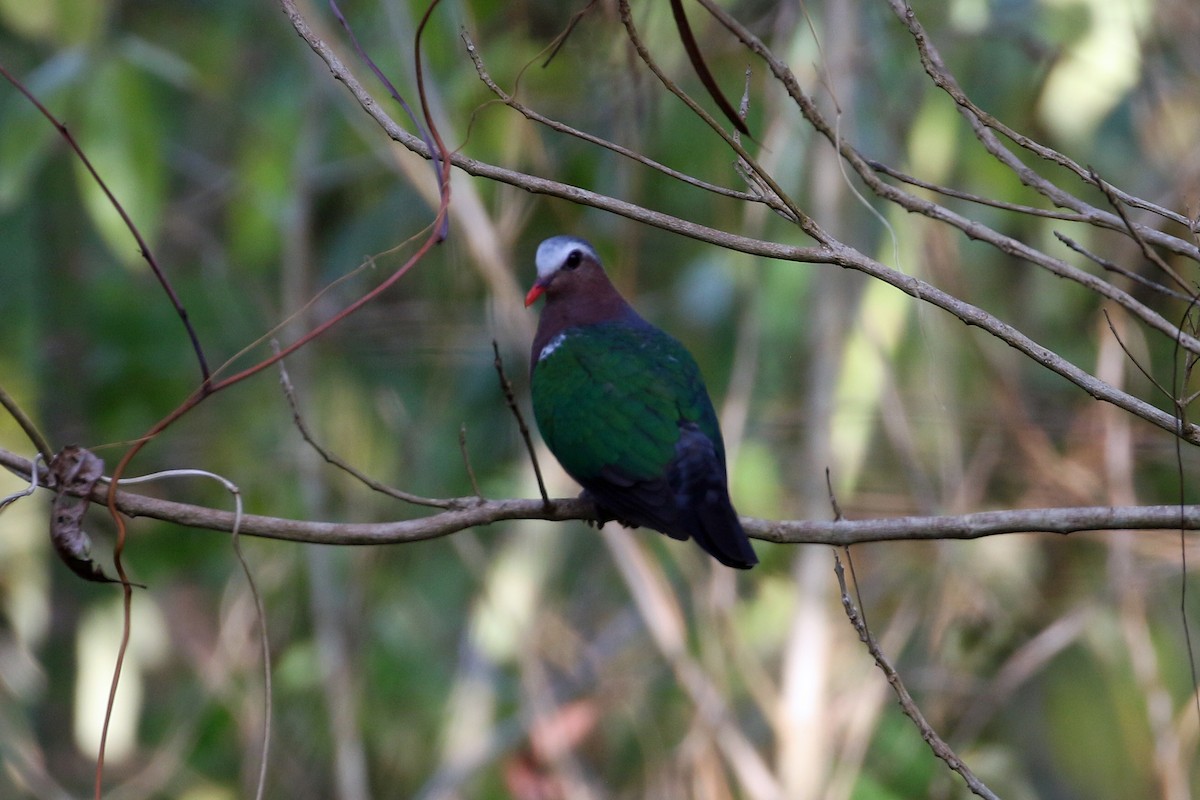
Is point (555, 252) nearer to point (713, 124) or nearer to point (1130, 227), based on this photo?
point (713, 124)

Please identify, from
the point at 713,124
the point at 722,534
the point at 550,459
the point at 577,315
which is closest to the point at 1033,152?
the point at 713,124

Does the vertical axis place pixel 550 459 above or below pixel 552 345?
above

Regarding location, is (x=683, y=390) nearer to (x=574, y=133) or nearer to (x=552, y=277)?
(x=552, y=277)

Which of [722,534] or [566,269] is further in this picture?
[566,269]

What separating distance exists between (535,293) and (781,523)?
168 centimetres

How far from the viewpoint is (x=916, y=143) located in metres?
5.29

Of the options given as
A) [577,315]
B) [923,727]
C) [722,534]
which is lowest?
[923,727]

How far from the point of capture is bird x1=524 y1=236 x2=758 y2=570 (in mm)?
3205

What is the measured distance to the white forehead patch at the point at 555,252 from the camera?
420 cm

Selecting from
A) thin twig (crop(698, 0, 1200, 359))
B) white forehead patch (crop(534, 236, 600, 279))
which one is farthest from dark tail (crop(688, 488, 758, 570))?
white forehead patch (crop(534, 236, 600, 279))

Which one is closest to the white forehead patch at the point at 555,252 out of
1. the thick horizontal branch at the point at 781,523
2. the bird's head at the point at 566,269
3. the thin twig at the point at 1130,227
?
the bird's head at the point at 566,269

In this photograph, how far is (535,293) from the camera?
4.13 metres

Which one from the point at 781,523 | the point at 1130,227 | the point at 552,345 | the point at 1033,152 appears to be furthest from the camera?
the point at 552,345

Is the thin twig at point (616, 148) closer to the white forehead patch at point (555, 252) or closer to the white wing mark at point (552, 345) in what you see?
the white wing mark at point (552, 345)
